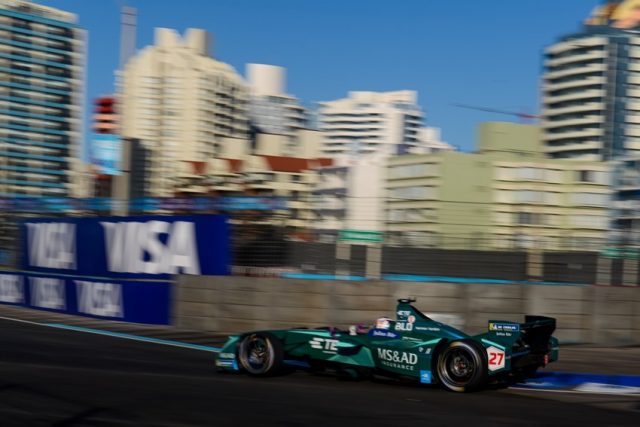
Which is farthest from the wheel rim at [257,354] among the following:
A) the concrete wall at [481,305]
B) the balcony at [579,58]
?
the balcony at [579,58]

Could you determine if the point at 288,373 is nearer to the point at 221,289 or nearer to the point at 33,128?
the point at 221,289

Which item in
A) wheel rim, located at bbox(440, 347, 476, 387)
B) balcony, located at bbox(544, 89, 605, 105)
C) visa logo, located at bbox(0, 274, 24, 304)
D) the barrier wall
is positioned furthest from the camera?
balcony, located at bbox(544, 89, 605, 105)

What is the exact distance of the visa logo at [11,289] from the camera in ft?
73.4

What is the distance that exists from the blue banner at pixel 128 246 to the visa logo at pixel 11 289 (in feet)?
1.37

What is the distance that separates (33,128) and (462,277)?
129 meters

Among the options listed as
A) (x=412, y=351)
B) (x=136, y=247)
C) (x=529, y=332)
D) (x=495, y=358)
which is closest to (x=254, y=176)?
(x=136, y=247)

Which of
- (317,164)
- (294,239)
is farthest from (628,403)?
(317,164)

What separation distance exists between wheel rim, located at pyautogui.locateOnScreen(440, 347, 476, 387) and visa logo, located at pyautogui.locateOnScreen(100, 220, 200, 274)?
29.9 feet

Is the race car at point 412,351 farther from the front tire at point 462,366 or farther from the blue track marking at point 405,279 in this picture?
the blue track marking at point 405,279

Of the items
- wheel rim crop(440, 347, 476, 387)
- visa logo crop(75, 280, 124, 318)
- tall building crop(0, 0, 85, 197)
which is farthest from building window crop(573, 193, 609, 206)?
tall building crop(0, 0, 85, 197)

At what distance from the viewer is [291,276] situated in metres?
16.8

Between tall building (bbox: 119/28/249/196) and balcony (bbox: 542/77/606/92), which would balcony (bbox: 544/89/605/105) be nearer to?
balcony (bbox: 542/77/606/92)

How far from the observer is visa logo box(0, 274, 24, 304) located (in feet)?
73.4

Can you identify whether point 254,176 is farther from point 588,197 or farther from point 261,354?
point 261,354
